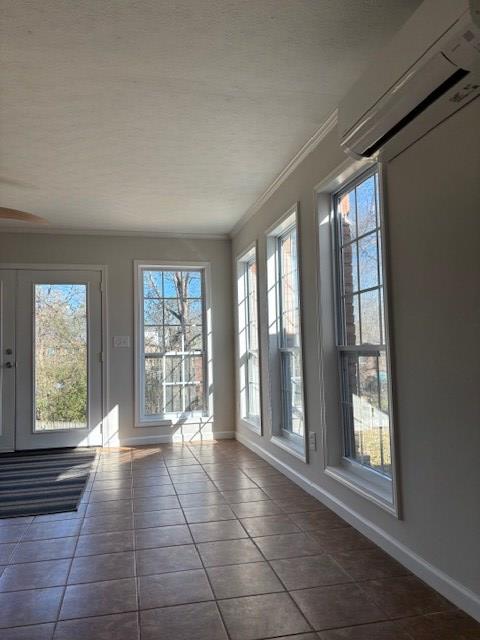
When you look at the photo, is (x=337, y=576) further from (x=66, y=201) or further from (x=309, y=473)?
(x=66, y=201)

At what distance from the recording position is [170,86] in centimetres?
277

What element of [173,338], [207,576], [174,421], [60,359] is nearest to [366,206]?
[207,576]

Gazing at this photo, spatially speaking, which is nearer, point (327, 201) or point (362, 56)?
point (362, 56)

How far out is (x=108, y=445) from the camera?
572cm

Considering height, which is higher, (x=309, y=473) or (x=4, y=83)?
(x=4, y=83)

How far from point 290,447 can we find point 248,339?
1.82 metres

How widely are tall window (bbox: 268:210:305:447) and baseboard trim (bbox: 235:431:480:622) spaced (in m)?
0.60

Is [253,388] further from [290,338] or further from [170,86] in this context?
[170,86]

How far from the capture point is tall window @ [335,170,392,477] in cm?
291

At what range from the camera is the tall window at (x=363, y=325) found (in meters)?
2.91

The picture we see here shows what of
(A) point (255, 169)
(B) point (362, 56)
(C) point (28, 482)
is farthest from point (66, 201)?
(B) point (362, 56)

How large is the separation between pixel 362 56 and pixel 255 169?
1592 millimetres

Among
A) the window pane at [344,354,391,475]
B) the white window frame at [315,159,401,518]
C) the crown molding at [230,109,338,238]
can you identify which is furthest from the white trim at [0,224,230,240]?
the window pane at [344,354,391,475]

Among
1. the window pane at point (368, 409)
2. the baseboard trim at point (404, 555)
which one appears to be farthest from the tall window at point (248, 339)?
the window pane at point (368, 409)
